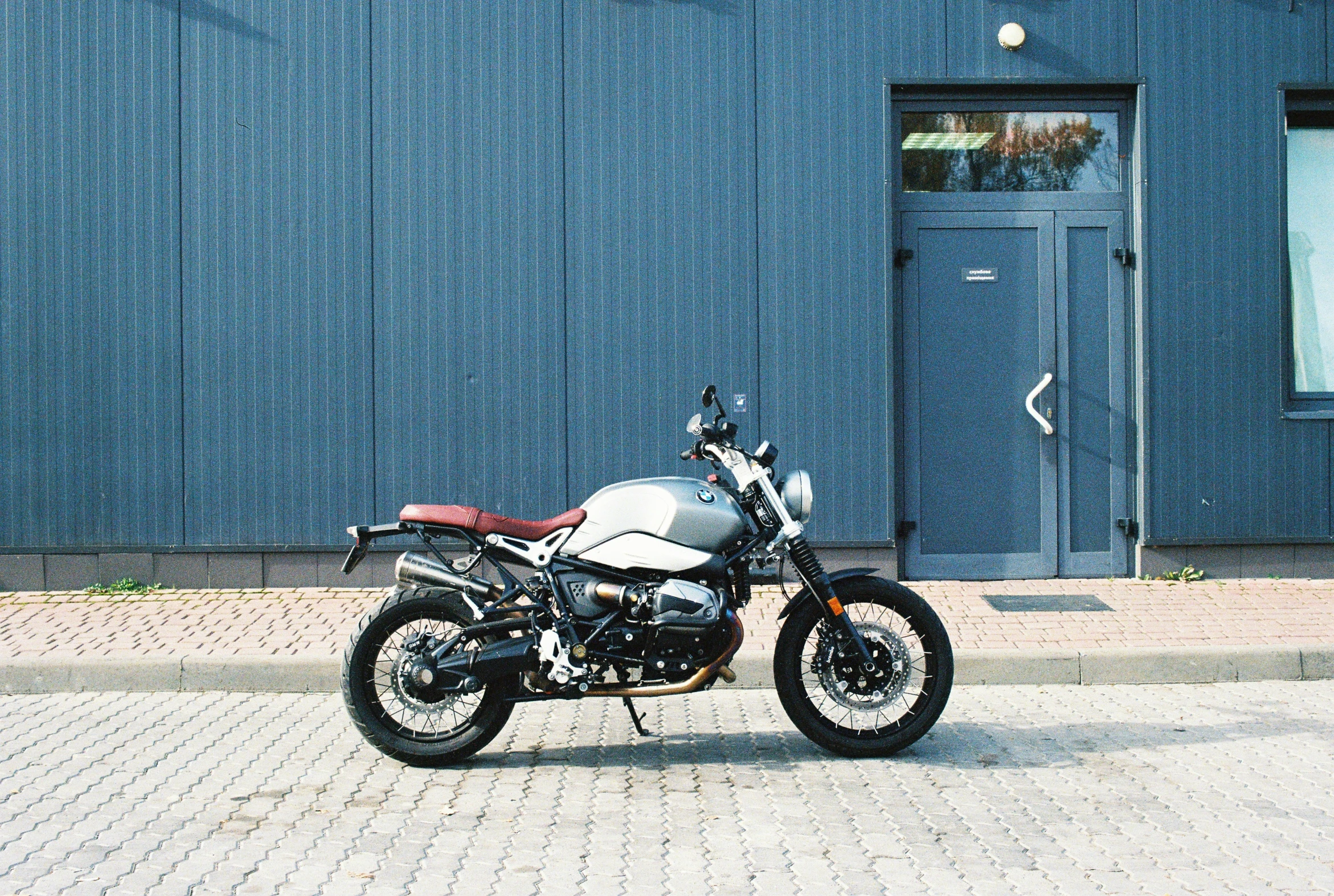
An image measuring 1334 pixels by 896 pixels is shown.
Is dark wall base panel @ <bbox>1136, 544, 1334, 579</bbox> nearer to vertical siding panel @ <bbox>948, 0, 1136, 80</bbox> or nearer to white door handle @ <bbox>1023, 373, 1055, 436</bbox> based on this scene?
white door handle @ <bbox>1023, 373, 1055, 436</bbox>

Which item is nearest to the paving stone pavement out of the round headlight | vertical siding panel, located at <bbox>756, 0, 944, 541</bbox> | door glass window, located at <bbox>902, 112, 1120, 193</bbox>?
the round headlight

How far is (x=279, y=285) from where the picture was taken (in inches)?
365

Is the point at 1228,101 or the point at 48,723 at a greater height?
the point at 1228,101

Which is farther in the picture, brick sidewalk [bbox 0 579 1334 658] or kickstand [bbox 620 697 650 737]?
brick sidewalk [bbox 0 579 1334 658]

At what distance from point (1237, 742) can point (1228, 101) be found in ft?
18.3

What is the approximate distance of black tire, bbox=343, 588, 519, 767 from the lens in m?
5.19

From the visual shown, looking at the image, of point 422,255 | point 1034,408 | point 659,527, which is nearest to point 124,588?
point 422,255

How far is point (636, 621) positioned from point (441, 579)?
2.63 feet

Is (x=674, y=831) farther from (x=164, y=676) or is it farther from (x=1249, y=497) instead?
(x=1249, y=497)

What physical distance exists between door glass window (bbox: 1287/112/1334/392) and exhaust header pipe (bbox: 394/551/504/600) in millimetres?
7113

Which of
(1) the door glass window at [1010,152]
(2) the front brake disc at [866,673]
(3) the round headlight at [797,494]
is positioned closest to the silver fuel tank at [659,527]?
(3) the round headlight at [797,494]

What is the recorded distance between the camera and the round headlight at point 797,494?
5.23 meters

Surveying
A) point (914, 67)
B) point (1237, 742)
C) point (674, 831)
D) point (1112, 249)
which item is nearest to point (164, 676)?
point (674, 831)

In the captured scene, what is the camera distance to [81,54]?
922 centimetres
